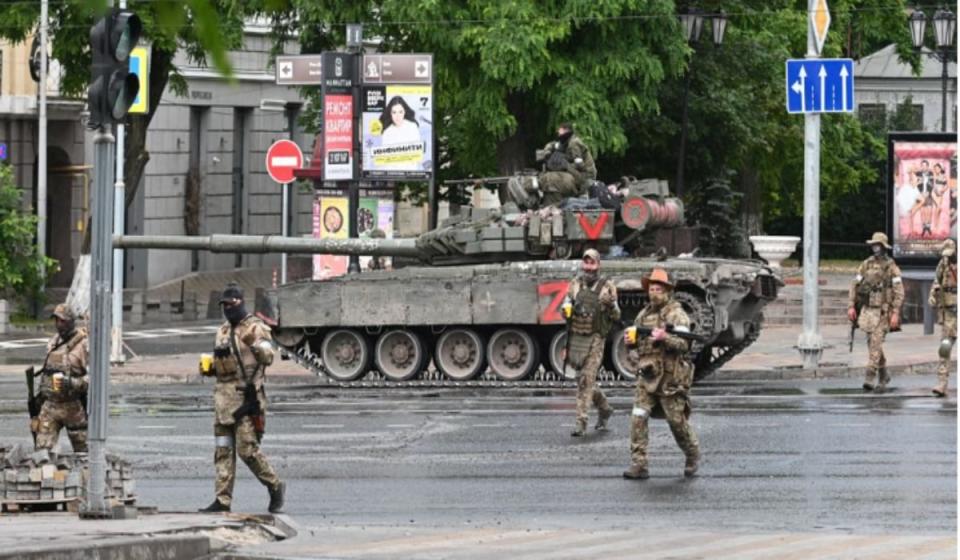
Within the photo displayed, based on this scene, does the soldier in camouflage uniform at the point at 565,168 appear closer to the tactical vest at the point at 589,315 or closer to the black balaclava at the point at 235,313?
the tactical vest at the point at 589,315

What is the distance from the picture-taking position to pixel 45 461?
13.7 m

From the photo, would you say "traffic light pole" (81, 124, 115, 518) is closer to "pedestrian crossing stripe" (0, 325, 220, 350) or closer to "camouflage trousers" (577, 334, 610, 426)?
"camouflage trousers" (577, 334, 610, 426)

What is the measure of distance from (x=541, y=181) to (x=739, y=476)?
1144 centimetres

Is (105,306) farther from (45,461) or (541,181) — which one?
(541,181)

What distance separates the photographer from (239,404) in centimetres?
1388

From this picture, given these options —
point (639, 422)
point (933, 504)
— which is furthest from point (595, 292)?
point (933, 504)

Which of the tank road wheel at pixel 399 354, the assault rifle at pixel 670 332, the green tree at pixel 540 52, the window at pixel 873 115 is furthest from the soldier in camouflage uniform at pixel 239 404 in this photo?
the window at pixel 873 115

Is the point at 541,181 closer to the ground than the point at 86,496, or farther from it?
farther from it

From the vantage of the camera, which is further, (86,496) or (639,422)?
(639,422)

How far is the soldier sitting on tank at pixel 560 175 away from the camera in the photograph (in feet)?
86.0

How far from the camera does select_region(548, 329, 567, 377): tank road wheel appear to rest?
25406 mm

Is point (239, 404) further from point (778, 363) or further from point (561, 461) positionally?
point (778, 363)

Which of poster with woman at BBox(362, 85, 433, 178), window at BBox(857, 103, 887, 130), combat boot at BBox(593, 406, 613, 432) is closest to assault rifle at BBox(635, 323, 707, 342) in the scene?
combat boot at BBox(593, 406, 613, 432)

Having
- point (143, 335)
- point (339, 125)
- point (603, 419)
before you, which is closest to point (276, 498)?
point (603, 419)
